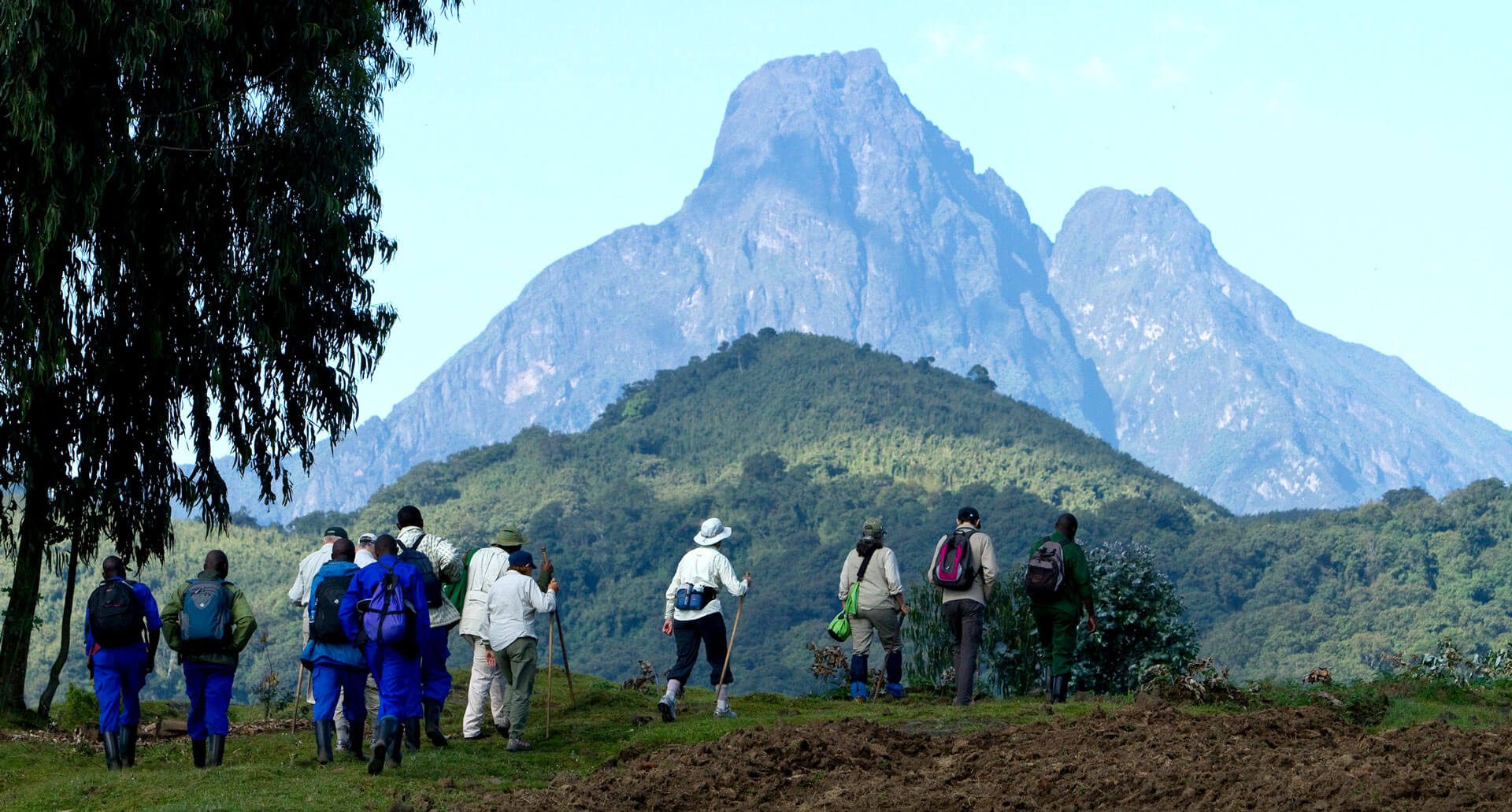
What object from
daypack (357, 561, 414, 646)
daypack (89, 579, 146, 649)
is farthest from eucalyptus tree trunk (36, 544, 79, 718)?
daypack (357, 561, 414, 646)

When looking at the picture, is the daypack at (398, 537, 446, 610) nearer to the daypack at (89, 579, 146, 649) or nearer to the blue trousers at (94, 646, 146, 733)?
the daypack at (89, 579, 146, 649)

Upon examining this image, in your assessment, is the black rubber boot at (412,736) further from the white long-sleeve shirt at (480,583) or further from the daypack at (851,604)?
the daypack at (851,604)

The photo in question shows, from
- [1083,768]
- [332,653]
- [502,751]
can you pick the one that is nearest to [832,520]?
[502,751]

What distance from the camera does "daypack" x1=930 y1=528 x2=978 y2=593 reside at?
15.3 m

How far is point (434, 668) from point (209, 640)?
6.03 feet

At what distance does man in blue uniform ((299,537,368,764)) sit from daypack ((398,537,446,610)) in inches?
15.6

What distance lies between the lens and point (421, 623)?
12328 millimetres

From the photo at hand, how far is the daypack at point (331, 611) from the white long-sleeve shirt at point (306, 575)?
1.33 m

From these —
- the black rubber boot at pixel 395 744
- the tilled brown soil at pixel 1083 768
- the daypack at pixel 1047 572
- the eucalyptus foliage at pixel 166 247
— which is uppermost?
the eucalyptus foliage at pixel 166 247

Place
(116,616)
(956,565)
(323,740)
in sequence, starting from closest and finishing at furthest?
(323,740) < (116,616) < (956,565)

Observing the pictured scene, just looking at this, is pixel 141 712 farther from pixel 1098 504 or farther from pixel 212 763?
pixel 1098 504

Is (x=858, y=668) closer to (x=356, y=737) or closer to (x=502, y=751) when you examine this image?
(x=502, y=751)

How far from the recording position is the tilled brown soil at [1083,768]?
9.45 meters

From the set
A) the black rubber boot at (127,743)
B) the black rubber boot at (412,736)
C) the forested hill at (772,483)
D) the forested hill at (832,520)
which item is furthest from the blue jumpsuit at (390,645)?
the forested hill at (772,483)
